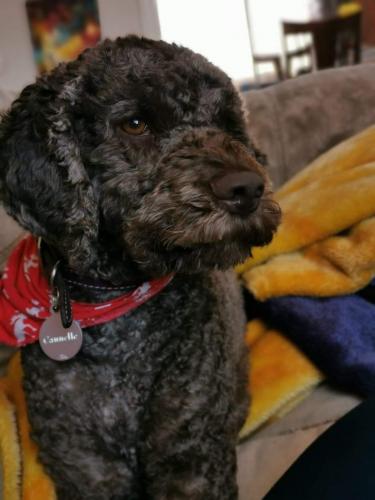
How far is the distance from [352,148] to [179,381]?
33.0 inches

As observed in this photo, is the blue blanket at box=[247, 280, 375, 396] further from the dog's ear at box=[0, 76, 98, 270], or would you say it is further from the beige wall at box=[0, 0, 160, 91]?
the beige wall at box=[0, 0, 160, 91]

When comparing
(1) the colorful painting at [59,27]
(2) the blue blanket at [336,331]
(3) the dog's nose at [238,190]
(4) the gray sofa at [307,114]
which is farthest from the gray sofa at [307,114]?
(1) the colorful painting at [59,27]

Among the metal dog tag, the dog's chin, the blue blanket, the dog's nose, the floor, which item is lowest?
the floor

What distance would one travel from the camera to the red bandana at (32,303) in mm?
960

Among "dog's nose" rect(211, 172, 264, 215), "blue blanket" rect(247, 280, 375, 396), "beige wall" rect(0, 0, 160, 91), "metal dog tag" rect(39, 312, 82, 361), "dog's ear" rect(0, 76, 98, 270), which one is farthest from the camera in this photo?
"beige wall" rect(0, 0, 160, 91)

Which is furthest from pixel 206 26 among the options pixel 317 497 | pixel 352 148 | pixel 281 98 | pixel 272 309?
pixel 317 497

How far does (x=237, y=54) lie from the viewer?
3.55 meters

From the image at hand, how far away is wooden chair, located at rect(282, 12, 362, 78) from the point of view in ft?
12.1

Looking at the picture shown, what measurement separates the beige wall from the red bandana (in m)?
1.48

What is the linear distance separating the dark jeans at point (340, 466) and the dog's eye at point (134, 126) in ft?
1.54

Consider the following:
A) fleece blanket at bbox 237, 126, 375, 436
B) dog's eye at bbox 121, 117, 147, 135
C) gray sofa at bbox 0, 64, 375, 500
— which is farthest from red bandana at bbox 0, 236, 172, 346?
gray sofa at bbox 0, 64, 375, 500

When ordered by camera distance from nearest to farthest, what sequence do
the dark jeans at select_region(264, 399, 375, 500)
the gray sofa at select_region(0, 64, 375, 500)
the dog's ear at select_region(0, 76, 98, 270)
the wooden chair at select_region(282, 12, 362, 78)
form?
1. the dark jeans at select_region(264, 399, 375, 500)
2. the dog's ear at select_region(0, 76, 98, 270)
3. the gray sofa at select_region(0, 64, 375, 500)
4. the wooden chair at select_region(282, 12, 362, 78)

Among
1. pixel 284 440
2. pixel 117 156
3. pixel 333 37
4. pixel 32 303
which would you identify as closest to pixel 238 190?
pixel 117 156

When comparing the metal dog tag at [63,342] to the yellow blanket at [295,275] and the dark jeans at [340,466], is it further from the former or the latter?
the dark jeans at [340,466]
